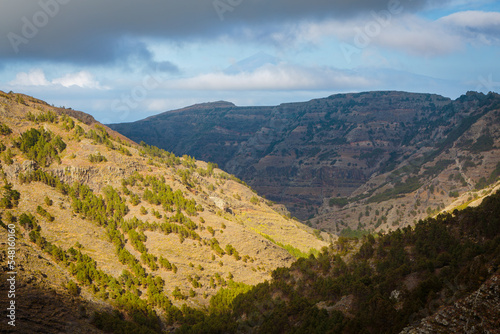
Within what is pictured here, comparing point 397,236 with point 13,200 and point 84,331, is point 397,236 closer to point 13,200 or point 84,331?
point 84,331

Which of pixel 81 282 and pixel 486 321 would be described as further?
pixel 81 282

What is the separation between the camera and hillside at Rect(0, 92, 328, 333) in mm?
88688

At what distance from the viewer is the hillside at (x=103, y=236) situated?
88688mm

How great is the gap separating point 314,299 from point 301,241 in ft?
242

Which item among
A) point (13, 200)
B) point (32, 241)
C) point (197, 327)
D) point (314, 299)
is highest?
point (13, 200)

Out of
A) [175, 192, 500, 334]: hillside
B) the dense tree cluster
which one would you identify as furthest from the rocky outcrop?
the dense tree cluster

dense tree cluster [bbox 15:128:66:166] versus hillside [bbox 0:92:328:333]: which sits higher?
dense tree cluster [bbox 15:128:66:166]

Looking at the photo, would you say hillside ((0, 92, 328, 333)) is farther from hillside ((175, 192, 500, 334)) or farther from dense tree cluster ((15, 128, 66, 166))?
hillside ((175, 192, 500, 334))

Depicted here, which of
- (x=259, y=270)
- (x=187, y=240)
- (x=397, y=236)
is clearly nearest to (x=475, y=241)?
(x=397, y=236)

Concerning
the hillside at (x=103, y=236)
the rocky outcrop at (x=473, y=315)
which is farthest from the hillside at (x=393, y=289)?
the hillside at (x=103, y=236)

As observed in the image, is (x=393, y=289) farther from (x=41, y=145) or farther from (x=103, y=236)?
(x=41, y=145)

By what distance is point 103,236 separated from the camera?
4557 inches

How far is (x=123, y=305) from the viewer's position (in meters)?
94.1

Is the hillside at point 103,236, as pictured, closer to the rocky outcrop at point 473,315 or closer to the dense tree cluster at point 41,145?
the dense tree cluster at point 41,145
